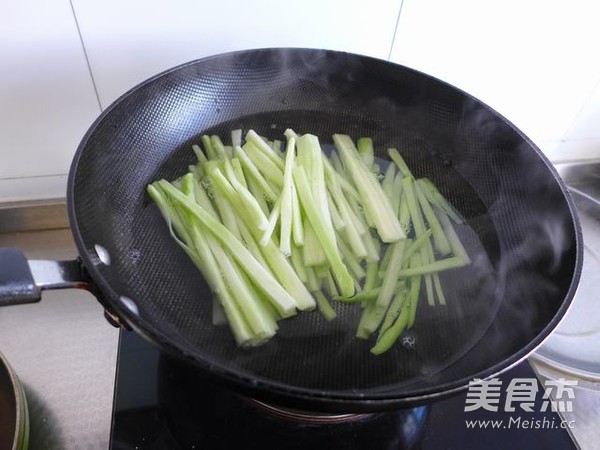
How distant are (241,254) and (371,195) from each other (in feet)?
0.96

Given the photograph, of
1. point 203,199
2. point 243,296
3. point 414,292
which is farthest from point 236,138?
point 414,292

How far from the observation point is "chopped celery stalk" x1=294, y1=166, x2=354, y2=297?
0.82 m

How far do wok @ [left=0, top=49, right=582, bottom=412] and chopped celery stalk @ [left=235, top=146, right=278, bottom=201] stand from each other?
4.0 inches

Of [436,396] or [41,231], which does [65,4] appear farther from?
[436,396]

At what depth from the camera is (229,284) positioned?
0.82 m

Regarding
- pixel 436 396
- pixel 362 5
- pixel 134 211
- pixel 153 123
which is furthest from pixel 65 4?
pixel 436 396

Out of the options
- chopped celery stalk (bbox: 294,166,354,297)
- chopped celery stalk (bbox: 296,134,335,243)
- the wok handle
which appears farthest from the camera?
chopped celery stalk (bbox: 296,134,335,243)

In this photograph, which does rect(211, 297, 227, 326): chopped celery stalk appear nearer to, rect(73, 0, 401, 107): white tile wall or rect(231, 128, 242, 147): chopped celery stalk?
rect(231, 128, 242, 147): chopped celery stalk

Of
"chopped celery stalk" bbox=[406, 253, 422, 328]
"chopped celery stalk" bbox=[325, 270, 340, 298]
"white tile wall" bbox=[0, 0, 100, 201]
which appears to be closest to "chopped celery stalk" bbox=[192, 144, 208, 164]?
"white tile wall" bbox=[0, 0, 100, 201]

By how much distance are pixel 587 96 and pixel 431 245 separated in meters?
0.67

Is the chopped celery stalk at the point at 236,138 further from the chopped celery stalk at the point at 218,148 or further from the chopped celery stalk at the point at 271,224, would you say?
the chopped celery stalk at the point at 271,224

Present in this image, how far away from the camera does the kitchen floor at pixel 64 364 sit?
2.93 feet

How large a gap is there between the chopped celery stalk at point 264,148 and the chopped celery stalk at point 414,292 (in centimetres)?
32

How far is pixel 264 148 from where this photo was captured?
0.99m
